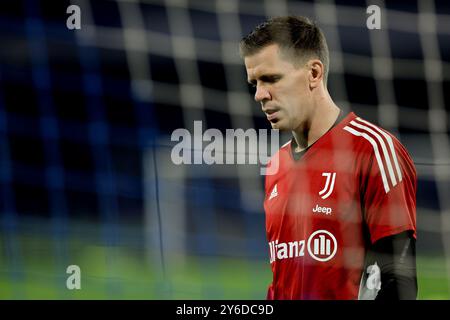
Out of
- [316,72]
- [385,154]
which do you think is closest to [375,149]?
[385,154]

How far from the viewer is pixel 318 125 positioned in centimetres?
255

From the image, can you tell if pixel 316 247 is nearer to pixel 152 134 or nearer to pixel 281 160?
pixel 281 160

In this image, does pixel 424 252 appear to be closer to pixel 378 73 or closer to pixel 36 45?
pixel 378 73

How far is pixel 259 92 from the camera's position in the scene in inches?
101

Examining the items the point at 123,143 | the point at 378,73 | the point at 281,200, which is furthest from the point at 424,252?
the point at 281,200

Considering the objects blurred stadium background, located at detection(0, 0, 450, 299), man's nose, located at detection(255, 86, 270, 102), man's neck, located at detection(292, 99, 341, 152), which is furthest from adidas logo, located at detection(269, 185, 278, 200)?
blurred stadium background, located at detection(0, 0, 450, 299)

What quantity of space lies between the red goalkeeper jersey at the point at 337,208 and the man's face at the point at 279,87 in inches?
4.6

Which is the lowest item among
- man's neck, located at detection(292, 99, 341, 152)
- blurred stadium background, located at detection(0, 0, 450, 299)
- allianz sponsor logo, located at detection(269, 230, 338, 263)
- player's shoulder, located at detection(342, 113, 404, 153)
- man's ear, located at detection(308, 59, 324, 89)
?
allianz sponsor logo, located at detection(269, 230, 338, 263)

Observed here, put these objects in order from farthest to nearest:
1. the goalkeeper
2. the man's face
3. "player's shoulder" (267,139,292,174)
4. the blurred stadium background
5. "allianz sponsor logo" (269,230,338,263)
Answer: the blurred stadium background → "player's shoulder" (267,139,292,174) → the man's face → "allianz sponsor logo" (269,230,338,263) → the goalkeeper

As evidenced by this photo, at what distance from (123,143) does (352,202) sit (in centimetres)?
374

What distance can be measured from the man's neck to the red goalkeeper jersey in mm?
20

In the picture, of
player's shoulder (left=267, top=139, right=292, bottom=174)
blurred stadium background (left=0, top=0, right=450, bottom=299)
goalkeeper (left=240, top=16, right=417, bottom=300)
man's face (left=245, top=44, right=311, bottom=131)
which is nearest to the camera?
goalkeeper (left=240, top=16, right=417, bottom=300)

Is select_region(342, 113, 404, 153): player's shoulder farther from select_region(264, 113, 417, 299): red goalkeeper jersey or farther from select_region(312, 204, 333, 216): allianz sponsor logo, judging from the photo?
select_region(312, 204, 333, 216): allianz sponsor logo

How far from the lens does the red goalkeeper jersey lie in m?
2.34
